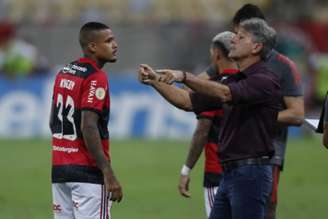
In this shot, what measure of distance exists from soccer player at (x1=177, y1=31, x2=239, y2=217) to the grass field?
377cm

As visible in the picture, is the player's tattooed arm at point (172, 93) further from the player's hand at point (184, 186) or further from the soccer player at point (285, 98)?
the player's hand at point (184, 186)

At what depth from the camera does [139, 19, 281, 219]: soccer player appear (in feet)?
25.6

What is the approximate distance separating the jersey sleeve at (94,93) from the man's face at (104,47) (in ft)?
0.83

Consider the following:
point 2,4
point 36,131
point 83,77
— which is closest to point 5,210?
point 83,77

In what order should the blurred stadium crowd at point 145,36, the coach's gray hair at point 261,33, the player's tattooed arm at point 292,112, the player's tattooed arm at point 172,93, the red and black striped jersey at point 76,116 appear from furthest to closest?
1. the blurred stadium crowd at point 145,36
2. the player's tattooed arm at point 292,112
3. the red and black striped jersey at point 76,116
4. the coach's gray hair at point 261,33
5. the player's tattooed arm at point 172,93

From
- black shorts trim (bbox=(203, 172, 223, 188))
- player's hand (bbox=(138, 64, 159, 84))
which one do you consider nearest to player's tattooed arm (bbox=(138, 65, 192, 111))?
player's hand (bbox=(138, 64, 159, 84))

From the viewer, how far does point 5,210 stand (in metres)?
14.3

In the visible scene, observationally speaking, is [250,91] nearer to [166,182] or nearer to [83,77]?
[83,77]

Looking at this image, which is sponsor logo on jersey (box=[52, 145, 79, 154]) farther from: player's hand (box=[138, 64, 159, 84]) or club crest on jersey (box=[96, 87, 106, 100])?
player's hand (box=[138, 64, 159, 84])

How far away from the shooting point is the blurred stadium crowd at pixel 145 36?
28.9m

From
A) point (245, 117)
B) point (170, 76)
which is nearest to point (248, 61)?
point (245, 117)

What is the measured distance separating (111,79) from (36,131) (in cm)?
219

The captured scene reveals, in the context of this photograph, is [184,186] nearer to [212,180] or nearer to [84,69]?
[212,180]

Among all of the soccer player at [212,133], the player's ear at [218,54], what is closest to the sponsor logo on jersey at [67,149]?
the soccer player at [212,133]
